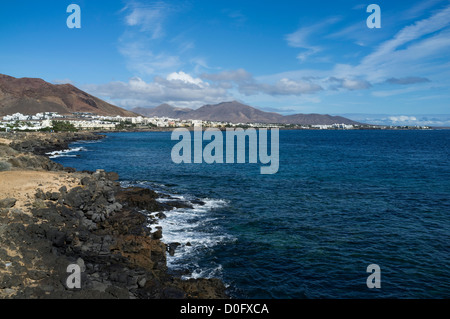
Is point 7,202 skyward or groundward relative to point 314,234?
skyward

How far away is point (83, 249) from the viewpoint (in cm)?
1684

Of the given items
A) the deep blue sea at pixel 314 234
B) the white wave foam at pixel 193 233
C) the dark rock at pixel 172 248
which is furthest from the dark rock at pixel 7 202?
the dark rock at pixel 172 248

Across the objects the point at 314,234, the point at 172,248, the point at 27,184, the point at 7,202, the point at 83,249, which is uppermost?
the point at 27,184

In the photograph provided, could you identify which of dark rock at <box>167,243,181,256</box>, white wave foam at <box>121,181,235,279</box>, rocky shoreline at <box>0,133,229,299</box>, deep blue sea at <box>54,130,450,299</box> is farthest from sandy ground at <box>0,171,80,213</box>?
deep blue sea at <box>54,130,450,299</box>

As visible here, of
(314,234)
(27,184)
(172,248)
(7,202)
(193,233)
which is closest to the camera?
(7,202)

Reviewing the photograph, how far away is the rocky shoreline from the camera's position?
12.7m

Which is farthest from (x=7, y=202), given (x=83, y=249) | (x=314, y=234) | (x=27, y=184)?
(x=314, y=234)

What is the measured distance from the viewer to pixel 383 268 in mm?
17234

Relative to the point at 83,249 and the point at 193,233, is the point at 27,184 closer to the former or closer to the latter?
the point at 83,249

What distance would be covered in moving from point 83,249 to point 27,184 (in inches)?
417

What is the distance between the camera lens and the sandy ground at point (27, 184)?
20.3m

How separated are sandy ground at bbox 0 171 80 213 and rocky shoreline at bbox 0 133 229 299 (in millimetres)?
79
